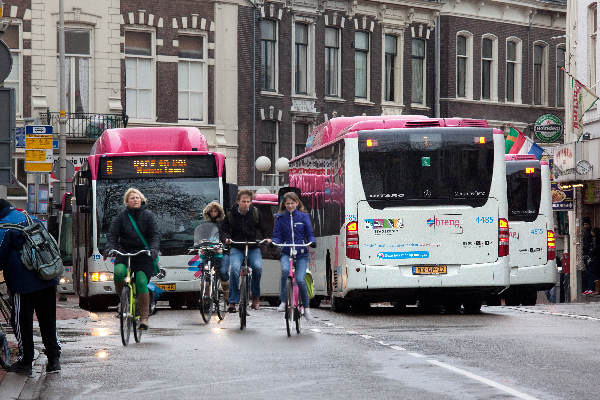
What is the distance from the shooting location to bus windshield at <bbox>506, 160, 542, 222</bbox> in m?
28.7

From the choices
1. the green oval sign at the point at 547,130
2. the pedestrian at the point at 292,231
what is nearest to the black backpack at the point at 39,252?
the pedestrian at the point at 292,231

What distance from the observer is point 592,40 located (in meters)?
39.2

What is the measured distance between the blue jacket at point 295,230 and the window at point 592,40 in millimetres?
21317

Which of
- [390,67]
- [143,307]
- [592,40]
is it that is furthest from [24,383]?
[390,67]

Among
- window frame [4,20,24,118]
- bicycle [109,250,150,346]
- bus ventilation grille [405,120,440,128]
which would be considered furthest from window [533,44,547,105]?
bicycle [109,250,150,346]

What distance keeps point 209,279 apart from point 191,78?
1071 inches

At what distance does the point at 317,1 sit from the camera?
50.9 metres

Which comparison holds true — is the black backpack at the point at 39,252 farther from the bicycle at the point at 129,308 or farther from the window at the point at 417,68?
the window at the point at 417,68

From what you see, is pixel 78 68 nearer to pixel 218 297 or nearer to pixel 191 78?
pixel 191 78

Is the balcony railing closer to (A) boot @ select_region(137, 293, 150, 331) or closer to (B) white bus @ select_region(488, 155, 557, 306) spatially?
(B) white bus @ select_region(488, 155, 557, 306)

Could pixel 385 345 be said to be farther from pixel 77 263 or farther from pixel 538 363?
pixel 77 263

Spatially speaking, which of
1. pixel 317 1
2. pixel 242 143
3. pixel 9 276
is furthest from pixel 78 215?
pixel 317 1

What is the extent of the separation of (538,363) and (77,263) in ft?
55.8

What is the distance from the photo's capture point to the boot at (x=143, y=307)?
690 inches
